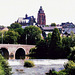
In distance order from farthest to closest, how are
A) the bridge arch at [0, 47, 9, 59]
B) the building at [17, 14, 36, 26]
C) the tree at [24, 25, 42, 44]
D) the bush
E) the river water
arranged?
1. the building at [17, 14, 36, 26]
2. the tree at [24, 25, 42, 44]
3. the bridge arch at [0, 47, 9, 59]
4. the bush
5. the river water

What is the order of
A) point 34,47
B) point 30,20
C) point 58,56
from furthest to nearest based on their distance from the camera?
1. point 30,20
2. point 34,47
3. point 58,56

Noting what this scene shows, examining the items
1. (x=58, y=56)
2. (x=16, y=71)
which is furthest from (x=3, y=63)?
(x=58, y=56)

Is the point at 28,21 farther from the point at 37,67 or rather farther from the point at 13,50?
the point at 37,67

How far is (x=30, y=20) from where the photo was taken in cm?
17125

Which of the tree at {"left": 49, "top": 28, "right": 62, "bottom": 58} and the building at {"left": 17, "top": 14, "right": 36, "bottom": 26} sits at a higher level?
the building at {"left": 17, "top": 14, "right": 36, "bottom": 26}

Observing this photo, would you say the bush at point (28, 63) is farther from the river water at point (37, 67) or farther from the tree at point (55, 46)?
the tree at point (55, 46)

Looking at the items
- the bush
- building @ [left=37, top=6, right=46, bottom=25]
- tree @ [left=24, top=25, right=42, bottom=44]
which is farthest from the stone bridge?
building @ [left=37, top=6, right=46, bottom=25]

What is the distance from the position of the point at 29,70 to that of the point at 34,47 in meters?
46.0

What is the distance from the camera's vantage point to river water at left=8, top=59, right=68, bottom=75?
41375mm

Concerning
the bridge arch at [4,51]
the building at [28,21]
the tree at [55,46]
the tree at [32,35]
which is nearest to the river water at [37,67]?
the tree at [55,46]

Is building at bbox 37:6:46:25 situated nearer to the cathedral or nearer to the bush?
the cathedral

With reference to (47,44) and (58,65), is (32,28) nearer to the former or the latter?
(47,44)

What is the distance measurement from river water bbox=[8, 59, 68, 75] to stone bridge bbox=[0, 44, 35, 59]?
33.0m

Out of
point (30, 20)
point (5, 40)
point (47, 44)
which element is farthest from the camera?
point (30, 20)
